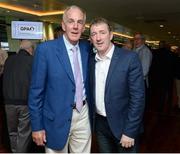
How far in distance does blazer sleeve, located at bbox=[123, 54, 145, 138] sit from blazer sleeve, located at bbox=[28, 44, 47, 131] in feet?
1.80

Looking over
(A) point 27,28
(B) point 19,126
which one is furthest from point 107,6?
(B) point 19,126

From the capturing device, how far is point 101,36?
192 cm

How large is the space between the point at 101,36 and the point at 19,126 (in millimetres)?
1882

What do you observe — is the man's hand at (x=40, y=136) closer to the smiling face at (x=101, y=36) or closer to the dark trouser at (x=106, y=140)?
the dark trouser at (x=106, y=140)

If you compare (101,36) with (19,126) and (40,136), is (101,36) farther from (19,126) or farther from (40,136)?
(19,126)

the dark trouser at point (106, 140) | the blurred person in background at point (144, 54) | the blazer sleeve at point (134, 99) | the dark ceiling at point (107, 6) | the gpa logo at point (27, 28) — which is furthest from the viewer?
the dark ceiling at point (107, 6)

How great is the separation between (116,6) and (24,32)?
5470 mm

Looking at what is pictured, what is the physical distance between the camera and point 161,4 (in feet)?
29.3

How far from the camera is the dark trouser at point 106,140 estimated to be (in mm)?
2041

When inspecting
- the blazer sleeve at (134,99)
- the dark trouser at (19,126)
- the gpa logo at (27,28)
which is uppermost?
the gpa logo at (27,28)

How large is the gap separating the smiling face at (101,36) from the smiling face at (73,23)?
9 centimetres

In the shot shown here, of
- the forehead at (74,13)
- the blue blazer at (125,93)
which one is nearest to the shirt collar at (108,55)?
the blue blazer at (125,93)

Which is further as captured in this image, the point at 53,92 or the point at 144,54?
the point at 144,54

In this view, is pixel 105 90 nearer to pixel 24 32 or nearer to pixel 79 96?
pixel 79 96
